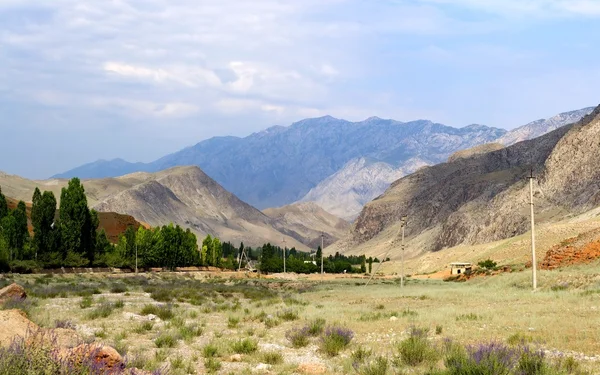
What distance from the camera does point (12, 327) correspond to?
37.9 ft

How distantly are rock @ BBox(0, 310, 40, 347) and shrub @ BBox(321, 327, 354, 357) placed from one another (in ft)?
23.0

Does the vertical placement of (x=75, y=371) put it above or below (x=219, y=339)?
above

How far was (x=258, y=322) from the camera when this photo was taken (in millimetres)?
23156

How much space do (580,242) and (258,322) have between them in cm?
4561

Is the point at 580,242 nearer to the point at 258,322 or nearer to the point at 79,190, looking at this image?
the point at 258,322

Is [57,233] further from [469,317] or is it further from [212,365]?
[212,365]

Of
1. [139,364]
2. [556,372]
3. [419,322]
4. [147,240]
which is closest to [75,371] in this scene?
[139,364]

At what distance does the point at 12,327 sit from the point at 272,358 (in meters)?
5.68

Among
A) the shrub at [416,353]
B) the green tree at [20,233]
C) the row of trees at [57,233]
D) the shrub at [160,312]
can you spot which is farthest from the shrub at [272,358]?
the green tree at [20,233]

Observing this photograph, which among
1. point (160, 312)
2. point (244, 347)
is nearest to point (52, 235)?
point (160, 312)

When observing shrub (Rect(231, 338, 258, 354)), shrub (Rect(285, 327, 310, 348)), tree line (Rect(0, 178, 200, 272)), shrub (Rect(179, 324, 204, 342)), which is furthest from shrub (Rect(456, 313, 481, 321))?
tree line (Rect(0, 178, 200, 272))

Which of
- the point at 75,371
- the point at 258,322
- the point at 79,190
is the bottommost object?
the point at 258,322

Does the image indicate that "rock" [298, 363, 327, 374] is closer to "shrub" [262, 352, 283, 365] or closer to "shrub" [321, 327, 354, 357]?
"shrub" [262, 352, 283, 365]

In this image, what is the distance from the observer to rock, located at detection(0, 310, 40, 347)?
430 inches
